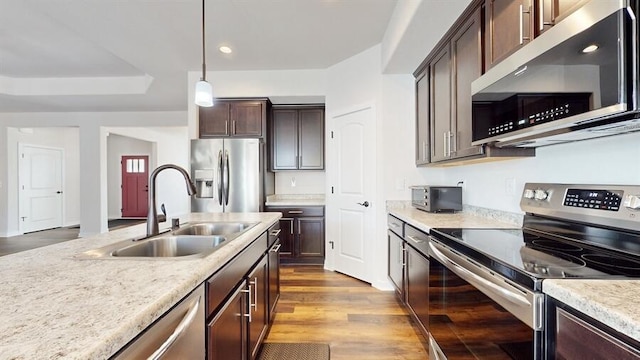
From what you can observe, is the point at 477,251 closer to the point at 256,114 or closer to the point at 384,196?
the point at 384,196

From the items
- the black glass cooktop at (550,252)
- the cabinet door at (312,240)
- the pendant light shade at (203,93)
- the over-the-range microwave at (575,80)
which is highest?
the pendant light shade at (203,93)

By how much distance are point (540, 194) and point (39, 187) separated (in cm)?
935

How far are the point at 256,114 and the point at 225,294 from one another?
10.5ft

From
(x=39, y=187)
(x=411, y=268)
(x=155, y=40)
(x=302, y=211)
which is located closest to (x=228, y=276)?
(x=411, y=268)

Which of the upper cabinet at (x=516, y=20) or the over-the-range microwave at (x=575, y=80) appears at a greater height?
the upper cabinet at (x=516, y=20)

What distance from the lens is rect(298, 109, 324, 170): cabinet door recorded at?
4.43 meters

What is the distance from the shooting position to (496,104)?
1611 mm

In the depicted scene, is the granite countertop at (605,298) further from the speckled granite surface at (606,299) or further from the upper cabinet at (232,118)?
the upper cabinet at (232,118)

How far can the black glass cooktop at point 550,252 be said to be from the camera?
37.4 inches

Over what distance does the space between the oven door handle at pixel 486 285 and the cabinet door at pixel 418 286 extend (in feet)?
1.35

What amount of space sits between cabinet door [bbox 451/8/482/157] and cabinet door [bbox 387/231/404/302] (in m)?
0.92

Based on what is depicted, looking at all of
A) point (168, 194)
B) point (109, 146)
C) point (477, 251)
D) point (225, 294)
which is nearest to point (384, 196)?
point (477, 251)

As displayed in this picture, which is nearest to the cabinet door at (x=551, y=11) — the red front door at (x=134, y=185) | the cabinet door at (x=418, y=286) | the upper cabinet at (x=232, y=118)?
the cabinet door at (x=418, y=286)

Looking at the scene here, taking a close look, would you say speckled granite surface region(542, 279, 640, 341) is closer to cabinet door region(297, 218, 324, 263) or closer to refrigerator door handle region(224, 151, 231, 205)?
cabinet door region(297, 218, 324, 263)
